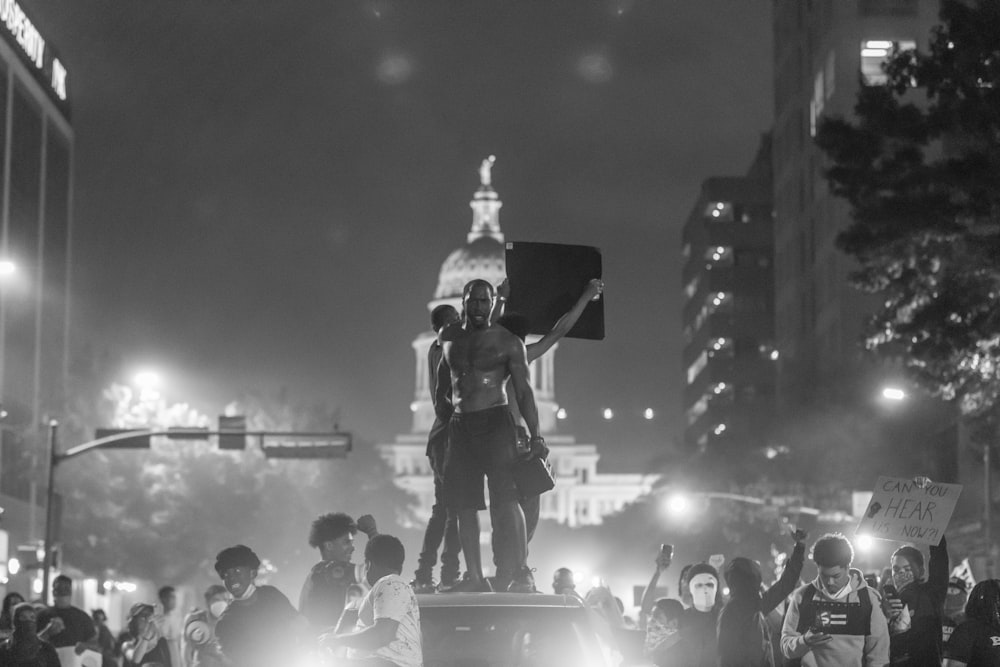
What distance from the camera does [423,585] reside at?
13.1m

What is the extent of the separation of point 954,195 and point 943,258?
0.82 meters

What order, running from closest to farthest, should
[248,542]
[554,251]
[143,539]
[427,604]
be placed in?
[427,604]
[554,251]
[143,539]
[248,542]

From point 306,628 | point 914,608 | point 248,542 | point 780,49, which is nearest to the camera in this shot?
point 306,628

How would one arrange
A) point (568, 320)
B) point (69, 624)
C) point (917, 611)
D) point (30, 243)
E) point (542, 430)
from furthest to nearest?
point (542, 430)
point (30, 243)
point (69, 624)
point (568, 320)
point (917, 611)

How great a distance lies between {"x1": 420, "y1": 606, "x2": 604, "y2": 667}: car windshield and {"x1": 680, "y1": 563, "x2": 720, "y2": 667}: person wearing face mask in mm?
2479

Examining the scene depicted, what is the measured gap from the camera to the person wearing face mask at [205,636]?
11961 mm

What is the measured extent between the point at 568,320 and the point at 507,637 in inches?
155

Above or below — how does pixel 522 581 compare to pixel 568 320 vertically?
below

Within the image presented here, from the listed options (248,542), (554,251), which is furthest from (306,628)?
(248,542)

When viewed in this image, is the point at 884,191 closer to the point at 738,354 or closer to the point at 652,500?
the point at 652,500

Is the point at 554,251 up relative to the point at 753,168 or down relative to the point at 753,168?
down

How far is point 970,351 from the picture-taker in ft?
89.1

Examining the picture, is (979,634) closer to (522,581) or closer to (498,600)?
(522,581)

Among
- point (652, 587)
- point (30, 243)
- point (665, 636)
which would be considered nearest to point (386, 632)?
point (665, 636)
